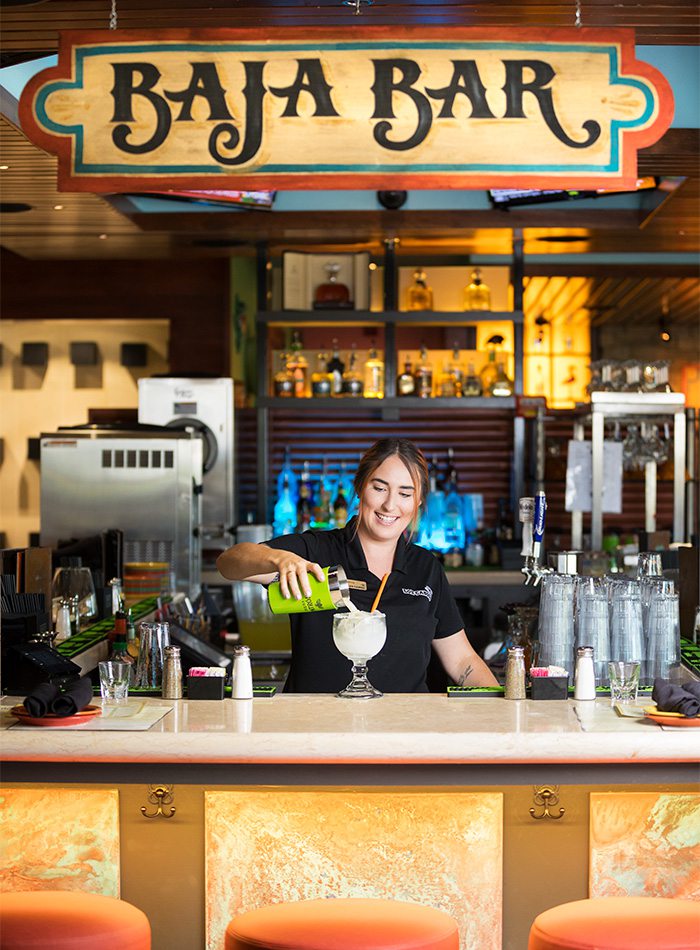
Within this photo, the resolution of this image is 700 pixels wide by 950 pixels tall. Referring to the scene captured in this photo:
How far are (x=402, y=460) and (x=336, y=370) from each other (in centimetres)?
391

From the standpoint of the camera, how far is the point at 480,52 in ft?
9.27

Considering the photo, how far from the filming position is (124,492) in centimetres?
626

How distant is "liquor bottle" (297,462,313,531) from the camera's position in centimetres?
725

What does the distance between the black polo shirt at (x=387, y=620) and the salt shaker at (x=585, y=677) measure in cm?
54

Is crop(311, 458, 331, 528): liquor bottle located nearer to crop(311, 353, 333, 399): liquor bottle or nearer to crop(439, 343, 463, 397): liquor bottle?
crop(311, 353, 333, 399): liquor bottle

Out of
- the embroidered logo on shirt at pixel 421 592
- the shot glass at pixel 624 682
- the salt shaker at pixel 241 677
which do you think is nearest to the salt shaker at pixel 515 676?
the shot glass at pixel 624 682

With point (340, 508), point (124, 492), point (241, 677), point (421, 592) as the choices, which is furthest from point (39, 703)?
point (340, 508)

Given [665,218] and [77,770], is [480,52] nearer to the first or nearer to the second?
[77,770]

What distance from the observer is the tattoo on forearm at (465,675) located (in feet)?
11.2

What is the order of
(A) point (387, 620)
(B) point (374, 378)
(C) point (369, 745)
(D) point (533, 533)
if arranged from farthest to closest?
1. (B) point (374, 378)
2. (D) point (533, 533)
3. (A) point (387, 620)
4. (C) point (369, 745)

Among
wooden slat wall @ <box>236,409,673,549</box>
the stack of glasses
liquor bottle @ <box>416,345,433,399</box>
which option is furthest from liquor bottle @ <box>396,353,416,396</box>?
the stack of glasses

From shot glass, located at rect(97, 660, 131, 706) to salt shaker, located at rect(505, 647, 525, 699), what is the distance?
0.92m

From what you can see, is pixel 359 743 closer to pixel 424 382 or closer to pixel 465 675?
pixel 465 675

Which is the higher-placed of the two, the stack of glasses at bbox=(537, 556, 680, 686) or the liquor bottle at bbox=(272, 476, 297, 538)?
the liquor bottle at bbox=(272, 476, 297, 538)
